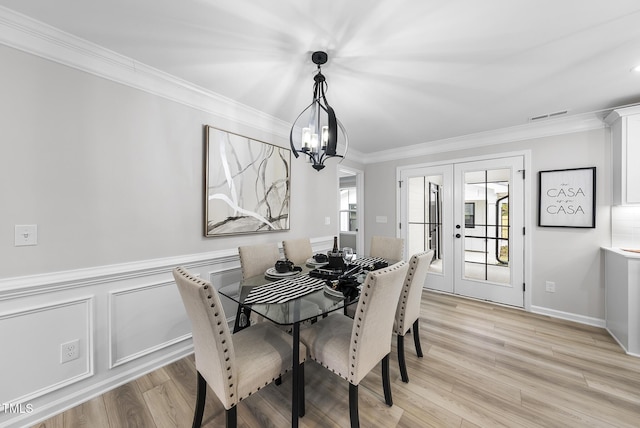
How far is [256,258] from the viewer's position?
2.35 meters

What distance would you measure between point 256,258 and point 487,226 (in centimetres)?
324

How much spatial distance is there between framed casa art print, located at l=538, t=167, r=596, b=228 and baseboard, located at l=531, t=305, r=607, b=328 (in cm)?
106

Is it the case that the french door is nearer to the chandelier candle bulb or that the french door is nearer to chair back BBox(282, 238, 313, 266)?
chair back BBox(282, 238, 313, 266)

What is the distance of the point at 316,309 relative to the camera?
1412 millimetres

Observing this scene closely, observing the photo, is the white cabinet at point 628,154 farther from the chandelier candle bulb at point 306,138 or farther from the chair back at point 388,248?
the chandelier candle bulb at point 306,138

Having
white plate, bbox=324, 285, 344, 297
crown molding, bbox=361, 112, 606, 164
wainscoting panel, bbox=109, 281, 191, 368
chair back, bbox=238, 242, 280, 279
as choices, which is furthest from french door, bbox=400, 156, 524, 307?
wainscoting panel, bbox=109, 281, 191, 368

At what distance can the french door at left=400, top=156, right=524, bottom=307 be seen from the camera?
3262 millimetres

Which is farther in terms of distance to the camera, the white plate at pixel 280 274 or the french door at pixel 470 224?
the french door at pixel 470 224

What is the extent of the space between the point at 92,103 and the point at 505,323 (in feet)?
14.6

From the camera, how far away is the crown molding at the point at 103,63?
1445mm

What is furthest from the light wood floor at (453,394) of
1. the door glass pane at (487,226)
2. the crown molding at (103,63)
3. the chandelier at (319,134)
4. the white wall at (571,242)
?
the crown molding at (103,63)

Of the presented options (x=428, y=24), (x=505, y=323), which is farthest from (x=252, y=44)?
(x=505, y=323)

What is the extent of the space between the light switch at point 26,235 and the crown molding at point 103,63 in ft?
3.55

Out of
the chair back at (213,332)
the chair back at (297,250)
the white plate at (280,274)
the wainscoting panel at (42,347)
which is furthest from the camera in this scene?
the chair back at (297,250)
